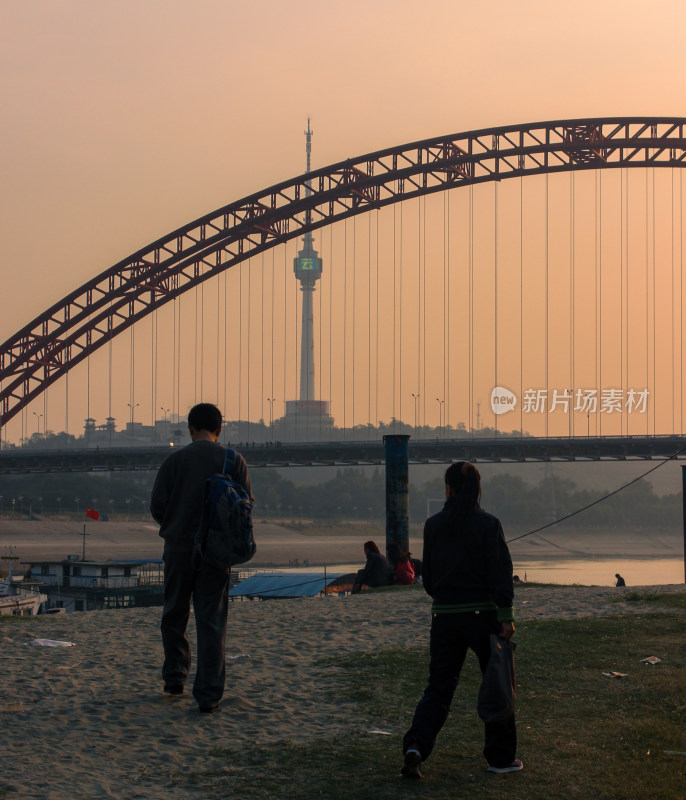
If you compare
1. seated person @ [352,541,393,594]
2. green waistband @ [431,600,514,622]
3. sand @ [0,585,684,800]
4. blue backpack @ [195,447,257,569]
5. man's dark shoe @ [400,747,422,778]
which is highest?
blue backpack @ [195,447,257,569]

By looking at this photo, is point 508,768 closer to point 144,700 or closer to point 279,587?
point 144,700

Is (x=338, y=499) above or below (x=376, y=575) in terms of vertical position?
below

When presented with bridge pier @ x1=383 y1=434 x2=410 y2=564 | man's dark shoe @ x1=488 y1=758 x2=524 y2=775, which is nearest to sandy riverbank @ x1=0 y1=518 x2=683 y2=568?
bridge pier @ x1=383 y1=434 x2=410 y2=564

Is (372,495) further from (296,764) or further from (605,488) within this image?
(296,764)

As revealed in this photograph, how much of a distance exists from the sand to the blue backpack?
3.27 ft

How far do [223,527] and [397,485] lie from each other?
625 inches

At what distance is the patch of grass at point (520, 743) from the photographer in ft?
17.3

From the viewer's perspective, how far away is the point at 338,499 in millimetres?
129125

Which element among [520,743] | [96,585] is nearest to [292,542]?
[96,585]

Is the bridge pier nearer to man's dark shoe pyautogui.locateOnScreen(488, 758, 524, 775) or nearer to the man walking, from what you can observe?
the man walking

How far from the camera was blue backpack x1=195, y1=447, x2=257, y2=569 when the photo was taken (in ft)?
22.0

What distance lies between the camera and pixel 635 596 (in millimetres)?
13648

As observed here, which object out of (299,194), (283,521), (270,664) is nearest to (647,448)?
(299,194)

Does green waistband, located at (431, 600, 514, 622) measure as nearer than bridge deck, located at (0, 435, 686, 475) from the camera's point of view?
Yes
